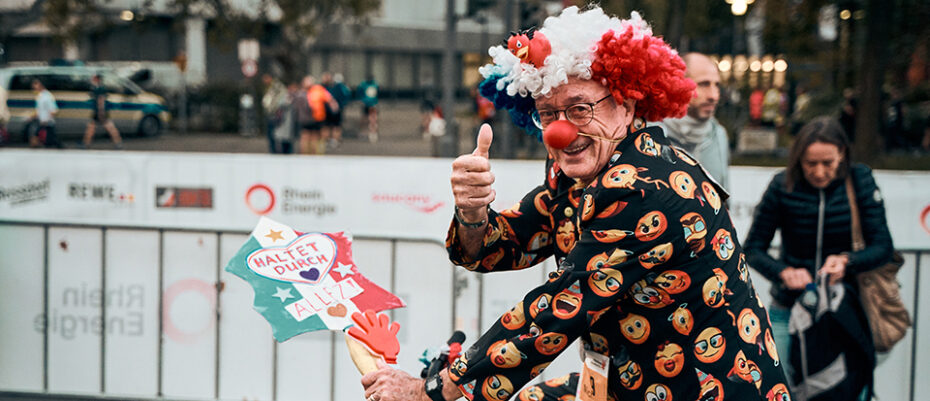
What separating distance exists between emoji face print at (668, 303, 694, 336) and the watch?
56 cm

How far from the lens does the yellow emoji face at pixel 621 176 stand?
2.09m

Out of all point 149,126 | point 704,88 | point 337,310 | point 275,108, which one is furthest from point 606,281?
point 149,126

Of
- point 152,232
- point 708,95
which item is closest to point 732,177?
point 708,95

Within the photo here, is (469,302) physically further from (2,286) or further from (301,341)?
(2,286)

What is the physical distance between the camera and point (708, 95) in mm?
4273

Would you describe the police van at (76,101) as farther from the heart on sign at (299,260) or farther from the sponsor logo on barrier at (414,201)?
the heart on sign at (299,260)

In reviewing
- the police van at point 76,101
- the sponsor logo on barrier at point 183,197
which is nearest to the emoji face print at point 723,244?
the sponsor logo on barrier at point 183,197

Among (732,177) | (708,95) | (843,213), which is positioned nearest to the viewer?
(843,213)

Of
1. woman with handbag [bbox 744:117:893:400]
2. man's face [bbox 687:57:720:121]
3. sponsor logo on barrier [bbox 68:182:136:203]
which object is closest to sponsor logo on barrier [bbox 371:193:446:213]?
sponsor logo on barrier [bbox 68:182:136:203]

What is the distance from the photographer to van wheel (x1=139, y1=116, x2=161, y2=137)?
2589 centimetres

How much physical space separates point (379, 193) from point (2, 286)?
251 centimetres

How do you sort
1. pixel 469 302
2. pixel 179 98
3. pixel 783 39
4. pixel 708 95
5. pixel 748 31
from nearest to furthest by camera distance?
pixel 708 95, pixel 469 302, pixel 783 39, pixel 748 31, pixel 179 98

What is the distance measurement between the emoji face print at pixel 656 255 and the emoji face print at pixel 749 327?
269mm

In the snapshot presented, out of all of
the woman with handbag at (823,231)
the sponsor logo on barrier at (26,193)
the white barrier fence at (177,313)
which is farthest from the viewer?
the sponsor logo on barrier at (26,193)
